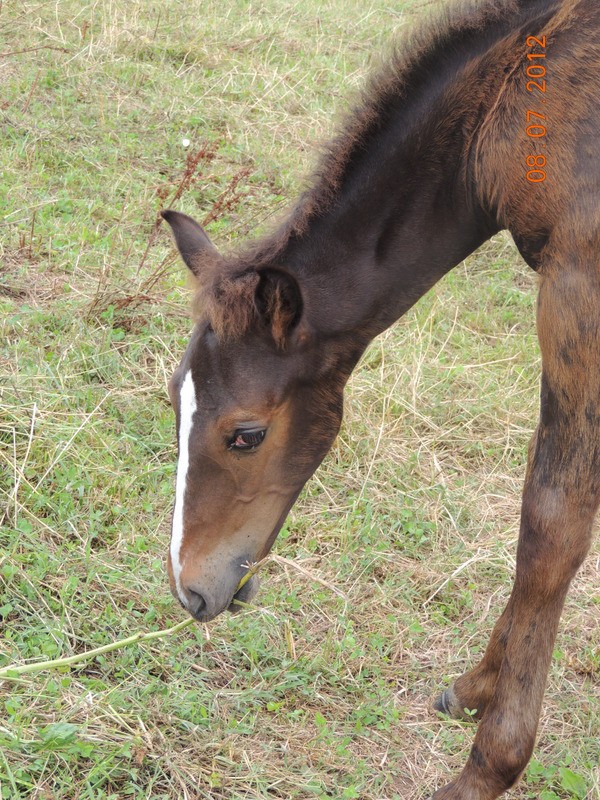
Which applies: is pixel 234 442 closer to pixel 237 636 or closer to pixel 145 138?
pixel 237 636

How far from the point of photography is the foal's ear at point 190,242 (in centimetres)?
302

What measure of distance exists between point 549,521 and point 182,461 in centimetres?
109

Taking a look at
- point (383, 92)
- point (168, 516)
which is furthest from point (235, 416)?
point (168, 516)

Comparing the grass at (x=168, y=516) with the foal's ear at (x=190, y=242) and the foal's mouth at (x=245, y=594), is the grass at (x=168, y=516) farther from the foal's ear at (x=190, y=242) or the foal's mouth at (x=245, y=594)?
the foal's ear at (x=190, y=242)


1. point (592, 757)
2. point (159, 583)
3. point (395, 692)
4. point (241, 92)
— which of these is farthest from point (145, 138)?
point (592, 757)

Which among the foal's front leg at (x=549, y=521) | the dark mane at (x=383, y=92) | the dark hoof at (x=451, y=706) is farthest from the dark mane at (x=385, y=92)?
the dark hoof at (x=451, y=706)

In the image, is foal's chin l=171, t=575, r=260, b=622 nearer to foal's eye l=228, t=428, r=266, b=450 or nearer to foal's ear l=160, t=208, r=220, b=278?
foal's eye l=228, t=428, r=266, b=450

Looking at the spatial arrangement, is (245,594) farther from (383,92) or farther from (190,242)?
(383,92)

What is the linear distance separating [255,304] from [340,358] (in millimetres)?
400

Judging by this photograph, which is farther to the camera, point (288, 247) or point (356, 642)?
point (356, 642)

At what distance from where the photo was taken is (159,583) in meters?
3.52
